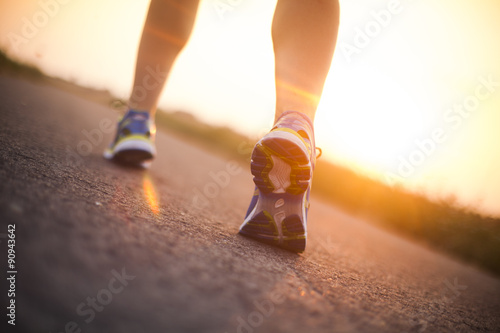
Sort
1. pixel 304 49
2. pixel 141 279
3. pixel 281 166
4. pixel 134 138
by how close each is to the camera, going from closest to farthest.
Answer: pixel 141 279 → pixel 281 166 → pixel 304 49 → pixel 134 138

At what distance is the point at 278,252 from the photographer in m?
0.97

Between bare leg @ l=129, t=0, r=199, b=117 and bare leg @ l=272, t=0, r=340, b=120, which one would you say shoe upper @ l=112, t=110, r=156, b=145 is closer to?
bare leg @ l=129, t=0, r=199, b=117

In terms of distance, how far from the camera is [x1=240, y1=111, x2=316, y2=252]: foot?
932 mm

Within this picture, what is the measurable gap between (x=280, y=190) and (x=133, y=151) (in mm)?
1089

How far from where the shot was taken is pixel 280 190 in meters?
0.99

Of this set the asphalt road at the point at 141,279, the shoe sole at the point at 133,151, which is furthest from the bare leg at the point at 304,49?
the shoe sole at the point at 133,151

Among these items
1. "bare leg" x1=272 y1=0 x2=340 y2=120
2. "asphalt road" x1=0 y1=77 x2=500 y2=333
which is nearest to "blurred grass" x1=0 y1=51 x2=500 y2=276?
"bare leg" x1=272 y1=0 x2=340 y2=120

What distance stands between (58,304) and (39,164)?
2.49 feet

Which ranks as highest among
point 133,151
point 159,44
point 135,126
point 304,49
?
point 159,44

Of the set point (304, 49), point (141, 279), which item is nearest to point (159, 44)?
point (304, 49)

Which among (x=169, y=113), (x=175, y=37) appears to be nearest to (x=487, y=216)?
(x=175, y=37)

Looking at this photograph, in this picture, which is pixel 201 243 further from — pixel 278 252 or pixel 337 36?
pixel 337 36

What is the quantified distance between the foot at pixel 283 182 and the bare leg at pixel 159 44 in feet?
3.42

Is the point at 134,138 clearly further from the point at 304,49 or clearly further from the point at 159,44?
the point at 304,49
